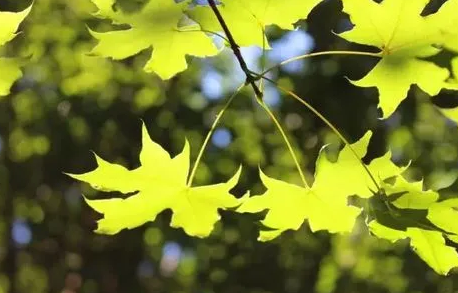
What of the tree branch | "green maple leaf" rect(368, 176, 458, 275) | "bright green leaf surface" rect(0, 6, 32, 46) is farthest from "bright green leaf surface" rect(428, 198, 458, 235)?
"bright green leaf surface" rect(0, 6, 32, 46)

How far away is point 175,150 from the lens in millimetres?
3469

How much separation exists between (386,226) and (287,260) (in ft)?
9.70

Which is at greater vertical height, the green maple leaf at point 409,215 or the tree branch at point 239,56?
the tree branch at point 239,56

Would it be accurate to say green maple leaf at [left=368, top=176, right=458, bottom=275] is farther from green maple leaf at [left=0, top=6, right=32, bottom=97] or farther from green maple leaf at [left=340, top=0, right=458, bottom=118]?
green maple leaf at [left=0, top=6, right=32, bottom=97]

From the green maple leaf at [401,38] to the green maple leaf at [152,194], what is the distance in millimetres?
131

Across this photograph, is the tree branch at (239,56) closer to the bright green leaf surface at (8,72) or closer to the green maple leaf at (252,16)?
the green maple leaf at (252,16)

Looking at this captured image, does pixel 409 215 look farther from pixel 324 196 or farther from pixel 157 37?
pixel 157 37

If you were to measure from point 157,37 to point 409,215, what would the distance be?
22 cm

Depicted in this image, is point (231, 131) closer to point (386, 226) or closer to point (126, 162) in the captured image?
point (126, 162)

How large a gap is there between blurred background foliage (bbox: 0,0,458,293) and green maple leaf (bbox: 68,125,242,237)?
8.66 feet

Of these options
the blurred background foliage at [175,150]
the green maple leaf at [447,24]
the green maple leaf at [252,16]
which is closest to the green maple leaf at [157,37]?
the green maple leaf at [252,16]

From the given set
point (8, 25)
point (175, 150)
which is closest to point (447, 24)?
point (8, 25)

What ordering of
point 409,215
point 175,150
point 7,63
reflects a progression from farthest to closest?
point 175,150 < point 7,63 < point 409,215

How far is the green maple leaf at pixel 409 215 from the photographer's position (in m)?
A: 0.52
